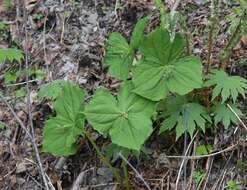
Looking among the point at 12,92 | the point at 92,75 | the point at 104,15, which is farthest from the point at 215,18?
the point at 12,92

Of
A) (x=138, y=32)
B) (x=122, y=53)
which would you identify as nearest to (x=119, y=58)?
(x=122, y=53)

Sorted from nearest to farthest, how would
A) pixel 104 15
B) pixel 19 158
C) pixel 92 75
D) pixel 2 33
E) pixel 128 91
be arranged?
pixel 128 91 → pixel 19 158 → pixel 92 75 → pixel 104 15 → pixel 2 33

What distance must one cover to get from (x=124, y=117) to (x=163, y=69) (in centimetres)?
40

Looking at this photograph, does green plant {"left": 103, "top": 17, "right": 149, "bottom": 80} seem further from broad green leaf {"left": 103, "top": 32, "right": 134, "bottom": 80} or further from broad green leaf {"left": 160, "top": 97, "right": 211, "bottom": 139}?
broad green leaf {"left": 160, "top": 97, "right": 211, "bottom": 139}

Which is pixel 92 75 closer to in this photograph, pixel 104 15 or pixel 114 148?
pixel 104 15

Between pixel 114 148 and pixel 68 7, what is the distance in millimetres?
2071

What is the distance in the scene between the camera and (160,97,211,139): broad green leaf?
2.77m

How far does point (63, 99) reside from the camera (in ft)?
9.46

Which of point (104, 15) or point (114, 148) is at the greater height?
point (104, 15)

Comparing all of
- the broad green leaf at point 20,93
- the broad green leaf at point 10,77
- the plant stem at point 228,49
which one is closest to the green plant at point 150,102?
the plant stem at point 228,49

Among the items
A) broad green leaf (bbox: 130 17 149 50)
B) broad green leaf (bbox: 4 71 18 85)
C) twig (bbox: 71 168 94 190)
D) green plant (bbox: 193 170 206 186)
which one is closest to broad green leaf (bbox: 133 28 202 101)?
broad green leaf (bbox: 130 17 149 50)

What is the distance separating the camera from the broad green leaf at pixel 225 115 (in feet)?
9.21

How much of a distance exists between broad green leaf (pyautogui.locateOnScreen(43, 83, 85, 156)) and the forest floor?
1.12 feet

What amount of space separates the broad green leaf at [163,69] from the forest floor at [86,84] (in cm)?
44
